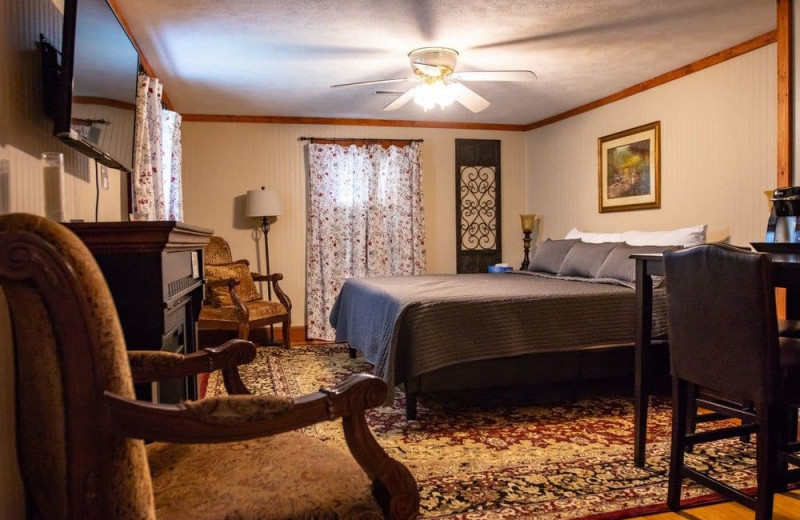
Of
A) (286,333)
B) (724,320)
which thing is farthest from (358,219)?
(724,320)

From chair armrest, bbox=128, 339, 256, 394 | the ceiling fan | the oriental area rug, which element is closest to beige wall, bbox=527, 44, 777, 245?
the ceiling fan

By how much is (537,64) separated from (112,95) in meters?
3.11

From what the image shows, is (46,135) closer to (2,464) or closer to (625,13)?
(2,464)

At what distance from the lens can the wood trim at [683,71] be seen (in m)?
3.74

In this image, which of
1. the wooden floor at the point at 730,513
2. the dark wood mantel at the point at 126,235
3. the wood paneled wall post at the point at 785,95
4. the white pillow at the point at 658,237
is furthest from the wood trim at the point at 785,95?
the dark wood mantel at the point at 126,235

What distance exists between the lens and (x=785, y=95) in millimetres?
3223

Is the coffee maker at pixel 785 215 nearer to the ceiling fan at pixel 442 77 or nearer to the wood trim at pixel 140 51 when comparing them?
the ceiling fan at pixel 442 77

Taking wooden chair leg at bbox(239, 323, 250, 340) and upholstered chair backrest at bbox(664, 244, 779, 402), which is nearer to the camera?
upholstered chair backrest at bbox(664, 244, 779, 402)

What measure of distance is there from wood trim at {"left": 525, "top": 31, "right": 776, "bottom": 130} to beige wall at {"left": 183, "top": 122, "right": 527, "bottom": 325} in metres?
1.42

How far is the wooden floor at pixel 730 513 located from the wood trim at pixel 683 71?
2611 millimetres

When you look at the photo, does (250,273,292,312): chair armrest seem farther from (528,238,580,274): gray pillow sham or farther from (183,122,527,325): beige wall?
(528,238,580,274): gray pillow sham

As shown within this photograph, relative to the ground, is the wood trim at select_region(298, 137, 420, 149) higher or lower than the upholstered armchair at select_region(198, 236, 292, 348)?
higher

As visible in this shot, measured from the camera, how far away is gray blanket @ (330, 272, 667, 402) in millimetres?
2982

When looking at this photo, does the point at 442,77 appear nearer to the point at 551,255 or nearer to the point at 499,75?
the point at 499,75
